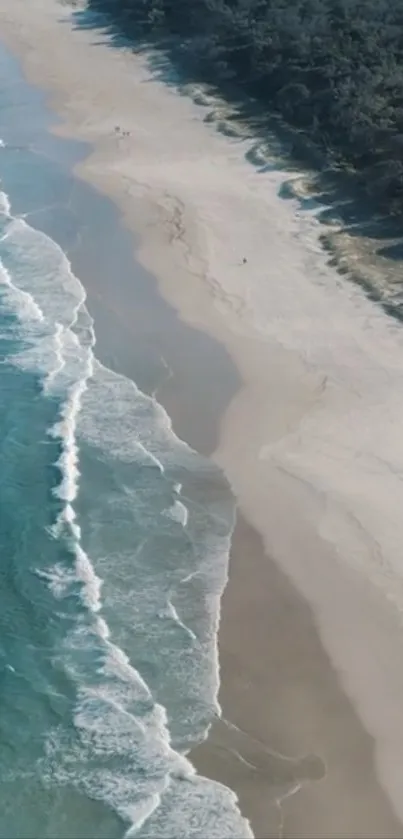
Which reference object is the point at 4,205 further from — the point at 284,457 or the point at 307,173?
the point at 284,457

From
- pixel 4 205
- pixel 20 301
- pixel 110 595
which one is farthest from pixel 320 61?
pixel 110 595

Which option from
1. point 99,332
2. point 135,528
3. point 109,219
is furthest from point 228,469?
point 109,219

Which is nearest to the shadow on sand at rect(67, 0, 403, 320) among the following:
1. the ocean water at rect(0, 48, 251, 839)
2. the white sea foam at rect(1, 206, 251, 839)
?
the ocean water at rect(0, 48, 251, 839)

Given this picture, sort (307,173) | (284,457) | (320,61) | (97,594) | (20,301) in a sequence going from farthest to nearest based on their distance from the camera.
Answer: (320,61) < (307,173) < (20,301) < (284,457) < (97,594)

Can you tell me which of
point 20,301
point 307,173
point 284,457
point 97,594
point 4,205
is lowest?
point 4,205

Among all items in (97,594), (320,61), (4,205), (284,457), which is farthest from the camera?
(320,61)

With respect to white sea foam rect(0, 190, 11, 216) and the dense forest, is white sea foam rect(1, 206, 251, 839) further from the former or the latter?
the dense forest

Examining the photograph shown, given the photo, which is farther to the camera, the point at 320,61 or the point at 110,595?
the point at 320,61
